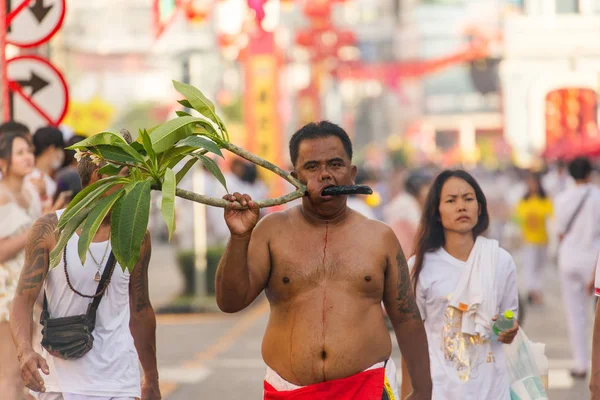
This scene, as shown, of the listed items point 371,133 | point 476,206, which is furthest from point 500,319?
Answer: point 371,133

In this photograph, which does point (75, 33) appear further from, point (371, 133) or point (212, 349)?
point (371, 133)

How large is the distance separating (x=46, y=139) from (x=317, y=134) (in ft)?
12.8

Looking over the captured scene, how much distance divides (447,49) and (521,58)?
79.8m

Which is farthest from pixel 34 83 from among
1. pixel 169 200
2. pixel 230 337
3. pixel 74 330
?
pixel 169 200

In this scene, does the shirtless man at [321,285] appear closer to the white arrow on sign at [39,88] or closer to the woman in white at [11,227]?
the woman in white at [11,227]

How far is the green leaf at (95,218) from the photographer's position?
461 centimetres

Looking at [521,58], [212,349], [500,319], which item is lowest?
[212,349]

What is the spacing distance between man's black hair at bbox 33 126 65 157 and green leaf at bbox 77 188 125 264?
4.11m

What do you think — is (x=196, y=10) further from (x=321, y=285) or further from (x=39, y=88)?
(x=321, y=285)

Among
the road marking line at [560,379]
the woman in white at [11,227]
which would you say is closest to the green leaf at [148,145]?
the woman in white at [11,227]

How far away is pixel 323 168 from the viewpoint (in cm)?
507

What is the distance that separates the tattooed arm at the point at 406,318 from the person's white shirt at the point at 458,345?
1.02 m

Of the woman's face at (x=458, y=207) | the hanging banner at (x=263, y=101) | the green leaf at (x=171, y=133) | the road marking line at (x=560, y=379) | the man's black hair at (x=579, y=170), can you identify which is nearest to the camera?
the green leaf at (x=171, y=133)

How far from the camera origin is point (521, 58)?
87.7 meters
